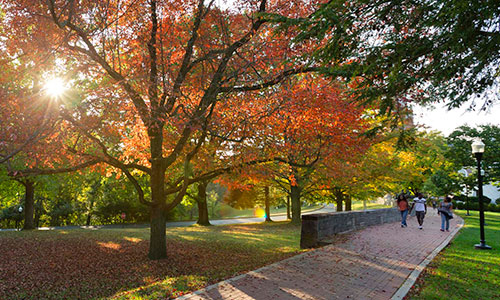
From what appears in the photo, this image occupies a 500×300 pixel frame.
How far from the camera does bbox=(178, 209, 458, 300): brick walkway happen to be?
5652 mm

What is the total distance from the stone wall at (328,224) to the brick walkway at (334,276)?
0.96 meters

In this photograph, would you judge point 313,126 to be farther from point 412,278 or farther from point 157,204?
point 157,204

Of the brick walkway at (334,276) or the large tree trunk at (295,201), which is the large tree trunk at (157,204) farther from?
the large tree trunk at (295,201)

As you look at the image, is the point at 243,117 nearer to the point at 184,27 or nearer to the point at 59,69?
the point at 184,27

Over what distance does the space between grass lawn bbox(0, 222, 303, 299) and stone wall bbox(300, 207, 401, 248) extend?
4.41 ft

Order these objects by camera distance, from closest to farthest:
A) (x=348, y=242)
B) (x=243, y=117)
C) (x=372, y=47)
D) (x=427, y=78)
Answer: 1. (x=372, y=47)
2. (x=427, y=78)
3. (x=243, y=117)
4. (x=348, y=242)

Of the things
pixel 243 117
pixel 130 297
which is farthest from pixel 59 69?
pixel 130 297

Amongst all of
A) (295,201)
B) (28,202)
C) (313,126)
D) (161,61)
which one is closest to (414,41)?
(313,126)

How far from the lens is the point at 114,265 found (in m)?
9.47

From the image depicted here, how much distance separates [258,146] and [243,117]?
1218mm

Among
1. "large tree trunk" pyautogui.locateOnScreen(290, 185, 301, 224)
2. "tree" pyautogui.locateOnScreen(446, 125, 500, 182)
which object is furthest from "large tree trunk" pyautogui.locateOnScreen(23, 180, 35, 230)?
"tree" pyautogui.locateOnScreen(446, 125, 500, 182)

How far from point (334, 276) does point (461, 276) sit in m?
2.84

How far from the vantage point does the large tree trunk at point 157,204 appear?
32.4 ft

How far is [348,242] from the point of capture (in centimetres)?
1134
